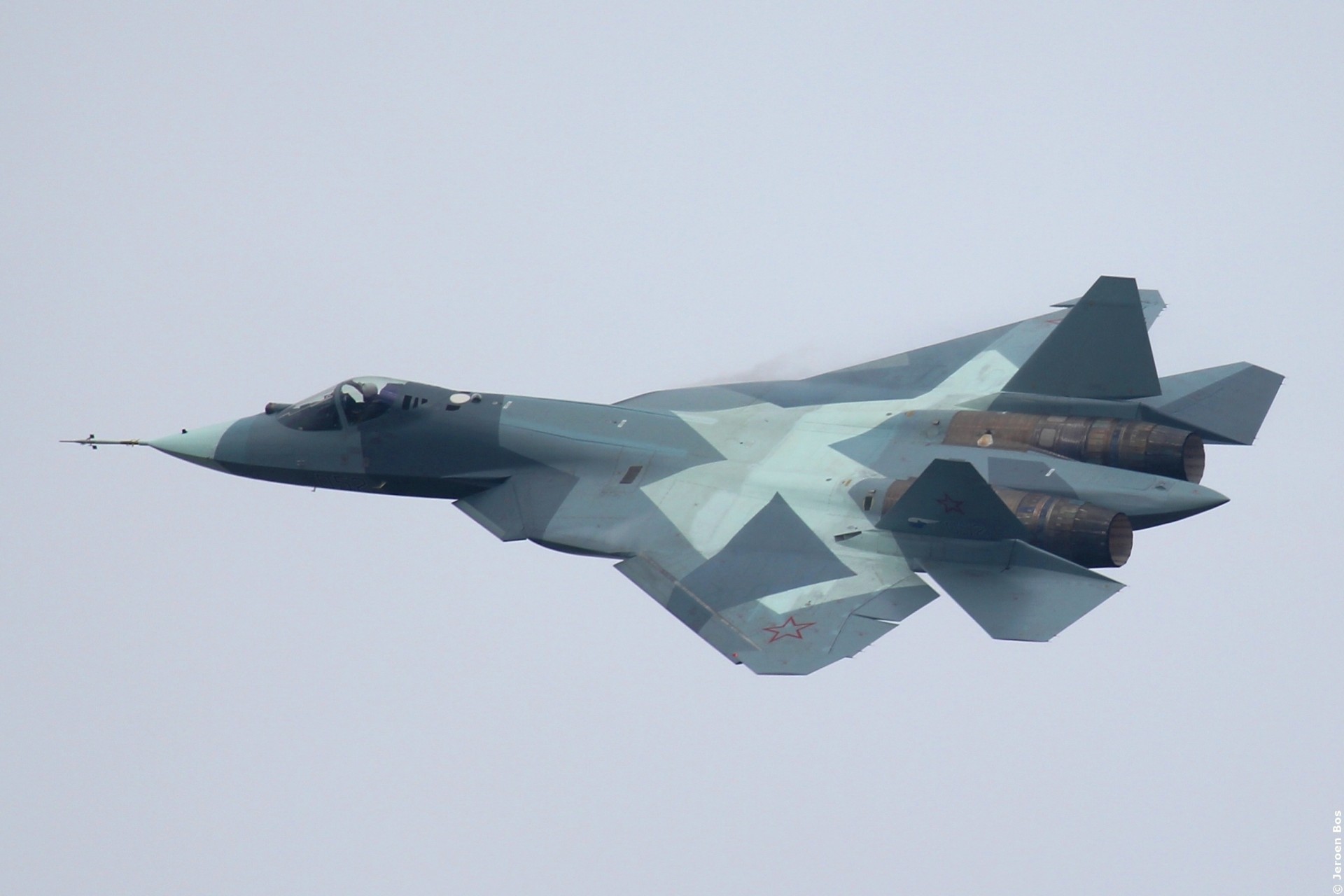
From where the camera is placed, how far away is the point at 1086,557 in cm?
2378

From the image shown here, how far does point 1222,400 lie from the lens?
26422 mm

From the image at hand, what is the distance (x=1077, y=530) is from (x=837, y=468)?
3.45m

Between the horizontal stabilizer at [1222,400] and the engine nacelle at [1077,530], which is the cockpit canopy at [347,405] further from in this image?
the horizontal stabilizer at [1222,400]

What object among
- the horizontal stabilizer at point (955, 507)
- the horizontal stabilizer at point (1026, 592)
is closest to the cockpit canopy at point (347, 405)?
the horizontal stabilizer at point (955, 507)

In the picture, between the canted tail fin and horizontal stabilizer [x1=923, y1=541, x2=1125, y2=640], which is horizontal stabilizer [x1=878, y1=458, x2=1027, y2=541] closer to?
the canted tail fin

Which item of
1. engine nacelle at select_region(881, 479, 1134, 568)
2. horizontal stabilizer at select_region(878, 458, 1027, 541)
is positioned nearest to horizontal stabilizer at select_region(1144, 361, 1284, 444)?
engine nacelle at select_region(881, 479, 1134, 568)

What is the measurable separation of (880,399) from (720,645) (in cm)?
528

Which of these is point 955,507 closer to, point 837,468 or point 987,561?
point 987,561

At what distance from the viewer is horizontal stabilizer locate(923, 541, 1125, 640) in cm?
2297

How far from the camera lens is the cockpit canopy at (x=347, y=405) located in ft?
92.6

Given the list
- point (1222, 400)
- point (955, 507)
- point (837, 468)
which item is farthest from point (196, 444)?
point (1222, 400)

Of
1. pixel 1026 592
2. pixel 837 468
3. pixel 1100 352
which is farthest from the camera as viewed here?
pixel 837 468

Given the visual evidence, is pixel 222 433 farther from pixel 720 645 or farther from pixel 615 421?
pixel 720 645

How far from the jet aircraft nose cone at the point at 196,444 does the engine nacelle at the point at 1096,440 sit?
9.94 meters
